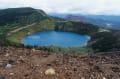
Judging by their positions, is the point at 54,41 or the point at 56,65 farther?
the point at 54,41

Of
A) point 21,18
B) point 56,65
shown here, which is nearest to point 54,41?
point 21,18

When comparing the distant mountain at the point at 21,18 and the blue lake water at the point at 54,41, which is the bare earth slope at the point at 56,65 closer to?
the blue lake water at the point at 54,41

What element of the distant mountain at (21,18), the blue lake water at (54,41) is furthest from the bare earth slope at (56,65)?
the distant mountain at (21,18)

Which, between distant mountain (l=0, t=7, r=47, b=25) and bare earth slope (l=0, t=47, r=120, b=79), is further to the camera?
distant mountain (l=0, t=7, r=47, b=25)

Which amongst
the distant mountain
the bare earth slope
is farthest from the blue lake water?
the bare earth slope

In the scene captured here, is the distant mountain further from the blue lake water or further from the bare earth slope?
the bare earth slope

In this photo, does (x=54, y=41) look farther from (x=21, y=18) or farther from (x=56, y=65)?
(x=56, y=65)

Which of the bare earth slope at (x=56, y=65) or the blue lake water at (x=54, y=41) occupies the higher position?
the bare earth slope at (x=56, y=65)

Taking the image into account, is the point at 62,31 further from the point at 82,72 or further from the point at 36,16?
the point at 82,72

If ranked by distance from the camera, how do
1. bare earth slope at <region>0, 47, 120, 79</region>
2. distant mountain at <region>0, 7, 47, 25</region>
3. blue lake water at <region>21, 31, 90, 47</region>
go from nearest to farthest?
bare earth slope at <region>0, 47, 120, 79</region> < blue lake water at <region>21, 31, 90, 47</region> < distant mountain at <region>0, 7, 47, 25</region>
